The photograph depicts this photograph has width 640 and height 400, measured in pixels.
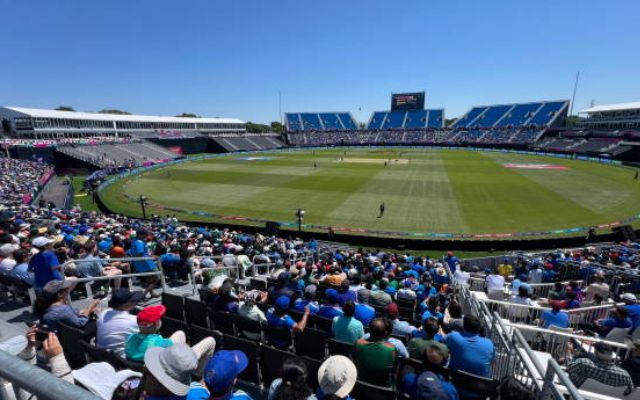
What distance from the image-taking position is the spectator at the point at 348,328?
18.0 ft

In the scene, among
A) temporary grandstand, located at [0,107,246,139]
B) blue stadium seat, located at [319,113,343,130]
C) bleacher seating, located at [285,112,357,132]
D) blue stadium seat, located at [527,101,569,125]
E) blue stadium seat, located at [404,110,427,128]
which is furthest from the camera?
blue stadium seat, located at [319,113,343,130]

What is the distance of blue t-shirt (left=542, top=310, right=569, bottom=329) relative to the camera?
7027 mm

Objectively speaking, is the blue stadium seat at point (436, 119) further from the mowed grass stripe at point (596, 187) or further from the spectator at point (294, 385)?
the spectator at point (294, 385)

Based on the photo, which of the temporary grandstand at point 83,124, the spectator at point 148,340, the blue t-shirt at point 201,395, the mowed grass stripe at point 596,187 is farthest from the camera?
the temporary grandstand at point 83,124

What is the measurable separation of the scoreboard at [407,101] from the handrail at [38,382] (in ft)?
410

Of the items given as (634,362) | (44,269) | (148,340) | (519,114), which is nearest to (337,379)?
(148,340)

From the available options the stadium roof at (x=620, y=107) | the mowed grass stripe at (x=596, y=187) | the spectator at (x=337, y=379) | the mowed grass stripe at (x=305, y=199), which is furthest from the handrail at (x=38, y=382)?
the stadium roof at (x=620, y=107)

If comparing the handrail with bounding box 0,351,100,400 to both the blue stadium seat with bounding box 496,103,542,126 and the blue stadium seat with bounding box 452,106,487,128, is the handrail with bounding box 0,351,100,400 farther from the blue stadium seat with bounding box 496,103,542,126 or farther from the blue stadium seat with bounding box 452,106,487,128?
the blue stadium seat with bounding box 452,106,487,128

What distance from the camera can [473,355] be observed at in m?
4.73

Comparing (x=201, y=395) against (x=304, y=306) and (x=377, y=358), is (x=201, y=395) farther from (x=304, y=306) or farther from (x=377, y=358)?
(x=304, y=306)

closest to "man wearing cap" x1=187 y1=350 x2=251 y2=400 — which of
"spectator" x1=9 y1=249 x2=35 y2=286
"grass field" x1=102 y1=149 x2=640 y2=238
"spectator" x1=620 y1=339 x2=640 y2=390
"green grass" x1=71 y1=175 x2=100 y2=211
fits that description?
"spectator" x1=9 y1=249 x2=35 y2=286

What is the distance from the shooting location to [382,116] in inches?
4756

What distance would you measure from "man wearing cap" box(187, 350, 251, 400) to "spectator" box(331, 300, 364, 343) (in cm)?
244

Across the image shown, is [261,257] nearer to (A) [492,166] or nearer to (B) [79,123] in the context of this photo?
(A) [492,166]
